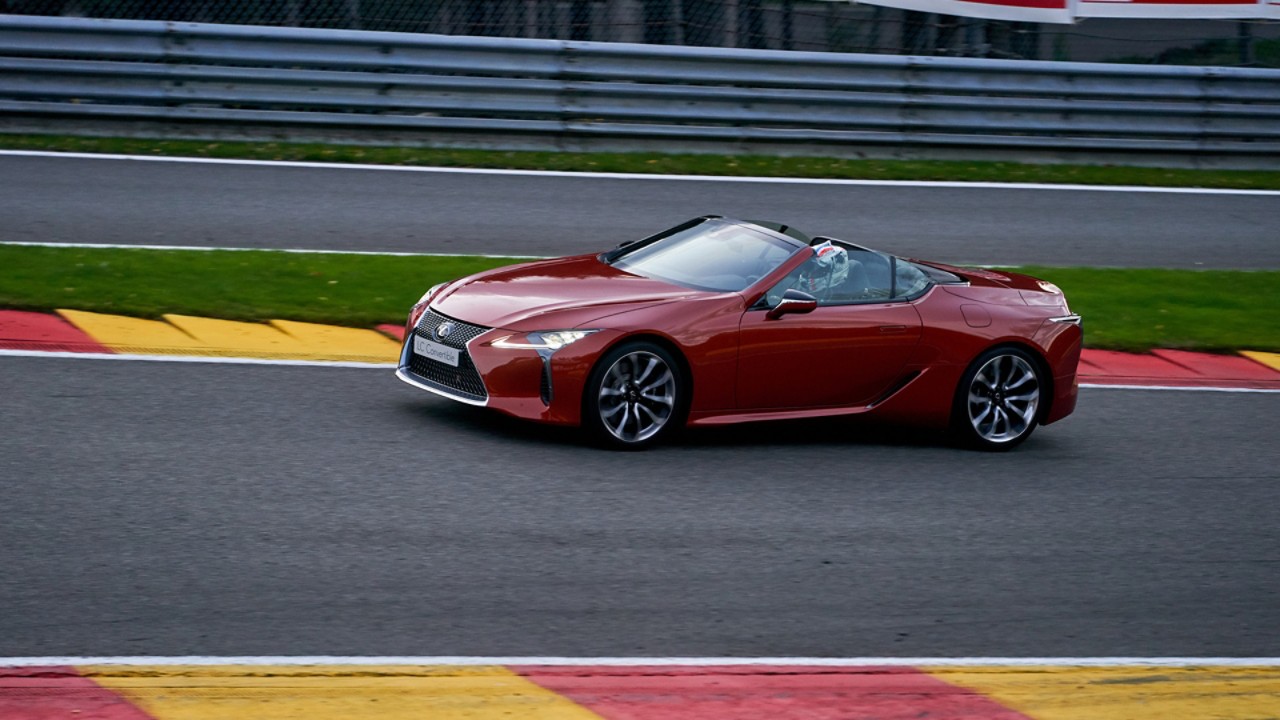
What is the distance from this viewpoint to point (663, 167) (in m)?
16.5

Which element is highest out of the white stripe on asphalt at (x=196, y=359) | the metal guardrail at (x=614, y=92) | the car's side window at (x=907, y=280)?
the metal guardrail at (x=614, y=92)

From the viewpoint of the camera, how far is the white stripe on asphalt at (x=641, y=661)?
17.7 ft

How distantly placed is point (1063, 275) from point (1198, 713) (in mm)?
8119

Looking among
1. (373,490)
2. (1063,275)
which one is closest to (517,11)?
(1063,275)

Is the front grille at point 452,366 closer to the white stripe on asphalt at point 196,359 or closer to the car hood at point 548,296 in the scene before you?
the car hood at point 548,296

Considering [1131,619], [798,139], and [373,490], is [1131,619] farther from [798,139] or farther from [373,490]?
[798,139]

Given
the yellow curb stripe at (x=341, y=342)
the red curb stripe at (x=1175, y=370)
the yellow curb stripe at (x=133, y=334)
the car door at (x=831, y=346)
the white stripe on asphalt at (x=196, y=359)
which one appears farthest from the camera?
the red curb stripe at (x=1175, y=370)

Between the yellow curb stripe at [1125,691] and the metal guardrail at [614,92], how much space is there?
11.5 metres

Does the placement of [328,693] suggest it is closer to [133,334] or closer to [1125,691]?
[1125,691]

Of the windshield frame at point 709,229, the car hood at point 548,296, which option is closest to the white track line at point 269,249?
the windshield frame at point 709,229

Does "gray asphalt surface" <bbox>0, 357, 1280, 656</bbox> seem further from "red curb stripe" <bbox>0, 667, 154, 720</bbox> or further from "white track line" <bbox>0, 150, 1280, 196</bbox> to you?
"white track line" <bbox>0, 150, 1280, 196</bbox>

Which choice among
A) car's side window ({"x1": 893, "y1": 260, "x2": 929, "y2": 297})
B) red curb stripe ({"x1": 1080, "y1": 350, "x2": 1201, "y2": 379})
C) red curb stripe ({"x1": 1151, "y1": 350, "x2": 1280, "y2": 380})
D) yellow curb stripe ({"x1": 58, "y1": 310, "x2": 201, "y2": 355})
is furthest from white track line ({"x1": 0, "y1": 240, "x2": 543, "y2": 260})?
red curb stripe ({"x1": 1151, "y1": 350, "x2": 1280, "y2": 380})

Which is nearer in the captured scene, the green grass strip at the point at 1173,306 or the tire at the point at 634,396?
the tire at the point at 634,396

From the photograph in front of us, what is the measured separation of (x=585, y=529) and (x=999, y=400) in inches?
132
